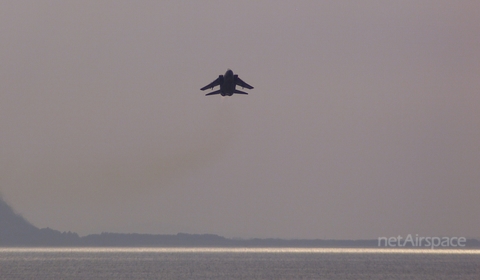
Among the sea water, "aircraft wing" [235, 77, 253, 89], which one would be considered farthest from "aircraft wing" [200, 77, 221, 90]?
the sea water

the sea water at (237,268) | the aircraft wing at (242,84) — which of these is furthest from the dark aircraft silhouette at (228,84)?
the sea water at (237,268)

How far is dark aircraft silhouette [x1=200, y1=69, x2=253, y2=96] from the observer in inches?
5578

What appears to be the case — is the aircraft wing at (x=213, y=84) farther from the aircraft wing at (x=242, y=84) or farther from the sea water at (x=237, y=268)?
the sea water at (x=237, y=268)

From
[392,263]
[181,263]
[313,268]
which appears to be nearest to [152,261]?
[181,263]

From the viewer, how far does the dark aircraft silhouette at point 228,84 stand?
141688mm

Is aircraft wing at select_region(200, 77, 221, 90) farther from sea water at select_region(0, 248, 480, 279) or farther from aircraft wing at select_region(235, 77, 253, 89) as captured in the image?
sea water at select_region(0, 248, 480, 279)

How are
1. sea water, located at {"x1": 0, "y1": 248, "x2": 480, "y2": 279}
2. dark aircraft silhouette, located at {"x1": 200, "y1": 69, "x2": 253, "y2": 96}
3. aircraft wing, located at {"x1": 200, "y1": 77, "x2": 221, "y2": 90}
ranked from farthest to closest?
sea water, located at {"x1": 0, "y1": 248, "x2": 480, "y2": 279} → aircraft wing, located at {"x1": 200, "y1": 77, "x2": 221, "y2": 90} → dark aircraft silhouette, located at {"x1": 200, "y1": 69, "x2": 253, "y2": 96}

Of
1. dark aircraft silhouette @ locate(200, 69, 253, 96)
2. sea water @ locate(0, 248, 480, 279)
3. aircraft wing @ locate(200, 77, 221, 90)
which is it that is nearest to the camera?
dark aircraft silhouette @ locate(200, 69, 253, 96)

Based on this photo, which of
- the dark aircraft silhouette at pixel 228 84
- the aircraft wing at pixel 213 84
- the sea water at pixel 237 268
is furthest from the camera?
the sea water at pixel 237 268

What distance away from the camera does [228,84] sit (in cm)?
14225

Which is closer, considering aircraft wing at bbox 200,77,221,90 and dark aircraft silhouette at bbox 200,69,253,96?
dark aircraft silhouette at bbox 200,69,253,96

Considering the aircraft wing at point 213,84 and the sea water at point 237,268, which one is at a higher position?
the aircraft wing at point 213,84

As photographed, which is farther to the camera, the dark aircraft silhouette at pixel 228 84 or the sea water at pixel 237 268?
the sea water at pixel 237 268

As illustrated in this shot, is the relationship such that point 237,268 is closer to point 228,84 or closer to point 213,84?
point 213,84
